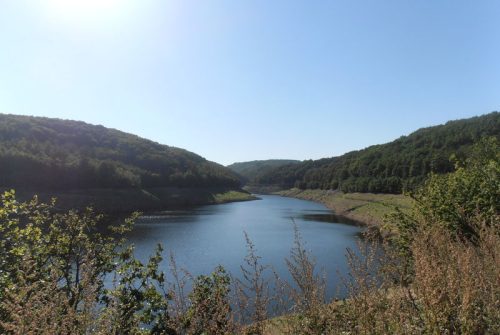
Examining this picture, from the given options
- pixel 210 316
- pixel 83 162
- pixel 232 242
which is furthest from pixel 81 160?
pixel 210 316

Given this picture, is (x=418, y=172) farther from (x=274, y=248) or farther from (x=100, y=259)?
(x=100, y=259)

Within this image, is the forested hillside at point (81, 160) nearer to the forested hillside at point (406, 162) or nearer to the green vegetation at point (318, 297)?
the forested hillside at point (406, 162)

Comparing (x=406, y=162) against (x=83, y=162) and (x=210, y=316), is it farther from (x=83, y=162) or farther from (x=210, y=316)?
(x=210, y=316)

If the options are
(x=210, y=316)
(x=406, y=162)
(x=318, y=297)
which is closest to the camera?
(x=318, y=297)

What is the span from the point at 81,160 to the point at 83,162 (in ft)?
5.18

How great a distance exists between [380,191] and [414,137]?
219 ft

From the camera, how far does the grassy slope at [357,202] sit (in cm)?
6422

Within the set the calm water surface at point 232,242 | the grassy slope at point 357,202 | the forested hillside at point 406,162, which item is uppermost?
the forested hillside at point 406,162

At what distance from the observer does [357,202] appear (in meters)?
93.7

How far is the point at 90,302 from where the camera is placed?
9.64 feet

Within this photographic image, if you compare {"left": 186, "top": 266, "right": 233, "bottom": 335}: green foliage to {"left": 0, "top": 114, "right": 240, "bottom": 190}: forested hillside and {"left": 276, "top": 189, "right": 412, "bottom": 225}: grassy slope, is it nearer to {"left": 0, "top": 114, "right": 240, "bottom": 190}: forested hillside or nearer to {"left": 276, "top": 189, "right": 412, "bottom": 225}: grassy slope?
{"left": 276, "top": 189, "right": 412, "bottom": 225}: grassy slope

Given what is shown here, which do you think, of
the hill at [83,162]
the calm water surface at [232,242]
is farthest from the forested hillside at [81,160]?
the calm water surface at [232,242]

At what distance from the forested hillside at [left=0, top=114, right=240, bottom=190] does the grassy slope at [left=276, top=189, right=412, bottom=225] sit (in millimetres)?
34301

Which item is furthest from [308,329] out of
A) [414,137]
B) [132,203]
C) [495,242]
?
[414,137]
